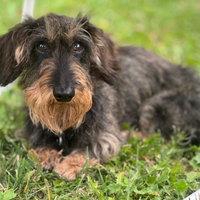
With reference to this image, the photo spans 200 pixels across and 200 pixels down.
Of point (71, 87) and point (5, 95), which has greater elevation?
point (71, 87)

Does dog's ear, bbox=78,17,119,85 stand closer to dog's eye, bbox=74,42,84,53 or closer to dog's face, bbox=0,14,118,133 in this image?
dog's face, bbox=0,14,118,133

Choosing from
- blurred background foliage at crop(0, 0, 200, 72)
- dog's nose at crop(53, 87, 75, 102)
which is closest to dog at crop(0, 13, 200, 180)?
dog's nose at crop(53, 87, 75, 102)

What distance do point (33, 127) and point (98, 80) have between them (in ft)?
2.97

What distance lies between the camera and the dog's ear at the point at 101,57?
10.4 feet

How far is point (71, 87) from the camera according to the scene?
2684mm

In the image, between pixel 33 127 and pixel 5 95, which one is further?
pixel 5 95

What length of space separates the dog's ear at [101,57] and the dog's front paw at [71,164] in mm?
888

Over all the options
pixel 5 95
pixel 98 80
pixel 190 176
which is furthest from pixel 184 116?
pixel 5 95

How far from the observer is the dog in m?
2.85

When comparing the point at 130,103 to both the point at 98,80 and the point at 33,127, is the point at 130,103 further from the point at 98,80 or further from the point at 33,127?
the point at 33,127

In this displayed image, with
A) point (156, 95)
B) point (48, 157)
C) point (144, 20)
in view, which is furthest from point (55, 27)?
point (144, 20)

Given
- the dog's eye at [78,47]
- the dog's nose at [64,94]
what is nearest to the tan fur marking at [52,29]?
the dog's eye at [78,47]

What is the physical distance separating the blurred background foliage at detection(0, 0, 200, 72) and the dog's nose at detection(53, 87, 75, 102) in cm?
400

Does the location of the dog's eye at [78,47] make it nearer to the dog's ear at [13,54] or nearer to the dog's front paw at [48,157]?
the dog's ear at [13,54]
